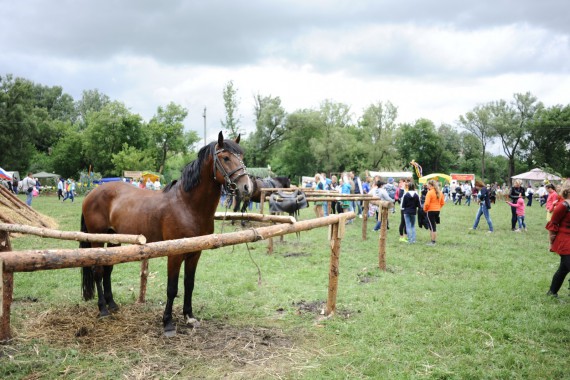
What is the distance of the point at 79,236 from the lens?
4.32 m

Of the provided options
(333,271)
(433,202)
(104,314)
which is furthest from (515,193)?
(104,314)

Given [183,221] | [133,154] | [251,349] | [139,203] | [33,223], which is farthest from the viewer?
[133,154]

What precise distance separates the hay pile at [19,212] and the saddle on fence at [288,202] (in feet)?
28.4

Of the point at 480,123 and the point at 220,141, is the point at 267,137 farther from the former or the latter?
the point at 220,141

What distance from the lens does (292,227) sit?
196 inches

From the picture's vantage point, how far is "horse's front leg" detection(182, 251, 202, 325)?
5.02m

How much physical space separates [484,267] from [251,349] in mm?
6699

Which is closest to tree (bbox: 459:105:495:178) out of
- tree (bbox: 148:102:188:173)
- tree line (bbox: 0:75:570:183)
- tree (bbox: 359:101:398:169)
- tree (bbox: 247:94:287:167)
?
tree line (bbox: 0:75:570:183)

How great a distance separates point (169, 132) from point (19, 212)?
4408 centimetres

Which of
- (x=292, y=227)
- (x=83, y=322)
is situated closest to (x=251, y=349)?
(x=292, y=227)

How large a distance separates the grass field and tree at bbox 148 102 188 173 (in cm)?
5061

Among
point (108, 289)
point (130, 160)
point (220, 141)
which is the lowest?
point (108, 289)

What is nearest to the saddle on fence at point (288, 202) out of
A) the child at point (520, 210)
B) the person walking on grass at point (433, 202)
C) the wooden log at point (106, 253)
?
the person walking on grass at point (433, 202)

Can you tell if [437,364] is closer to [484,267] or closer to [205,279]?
[205,279]
